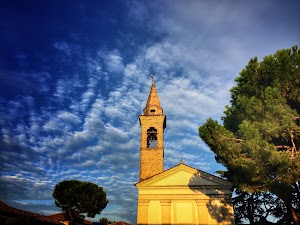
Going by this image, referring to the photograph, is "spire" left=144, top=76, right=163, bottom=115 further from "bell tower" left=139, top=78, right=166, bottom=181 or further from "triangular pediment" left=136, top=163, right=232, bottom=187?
"triangular pediment" left=136, top=163, right=232, bottom=187

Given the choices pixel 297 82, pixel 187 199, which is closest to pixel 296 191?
pixel 297 82

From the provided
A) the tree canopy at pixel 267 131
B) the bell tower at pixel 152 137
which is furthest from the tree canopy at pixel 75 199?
the tree canopy at pixel 267 131

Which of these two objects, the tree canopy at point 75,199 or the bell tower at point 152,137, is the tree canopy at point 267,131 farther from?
the tree canopy at point 75,199

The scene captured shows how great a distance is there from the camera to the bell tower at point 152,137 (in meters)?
21.6

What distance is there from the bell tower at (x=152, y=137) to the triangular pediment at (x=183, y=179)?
2283 mm

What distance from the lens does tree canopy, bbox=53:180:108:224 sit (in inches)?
952

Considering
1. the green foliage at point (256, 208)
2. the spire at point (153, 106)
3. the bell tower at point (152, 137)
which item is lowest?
the green foliage at point (256, 208)

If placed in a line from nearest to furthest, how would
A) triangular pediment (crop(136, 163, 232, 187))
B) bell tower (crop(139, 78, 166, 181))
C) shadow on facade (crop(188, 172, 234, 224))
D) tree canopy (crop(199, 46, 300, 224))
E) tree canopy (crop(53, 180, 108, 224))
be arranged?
1. tree canopy (crop(199, 46, 300, 224))
2. shadow on facade (crop(188, 172, 234, 224))
3. triangular pediment (crop(136, 163, 232, 187))
4. bell tower (crop(139, 78, 166, 181))
5. tree canopy (crop(53, 180, 108, 224))

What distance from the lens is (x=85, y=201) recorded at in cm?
2434

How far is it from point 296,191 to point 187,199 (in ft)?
24.8

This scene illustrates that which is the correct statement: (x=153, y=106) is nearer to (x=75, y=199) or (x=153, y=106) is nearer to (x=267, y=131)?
(x=75, y=199)

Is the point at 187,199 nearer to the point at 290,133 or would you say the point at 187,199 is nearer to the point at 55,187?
the point at 290,133

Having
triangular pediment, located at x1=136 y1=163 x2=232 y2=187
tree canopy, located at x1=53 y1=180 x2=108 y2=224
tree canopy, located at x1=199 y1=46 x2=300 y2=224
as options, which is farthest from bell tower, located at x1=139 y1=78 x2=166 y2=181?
tree canopy, located at x1=199 y1=46 x2=300 y2=224

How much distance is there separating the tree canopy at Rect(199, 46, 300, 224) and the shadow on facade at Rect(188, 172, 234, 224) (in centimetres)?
519
